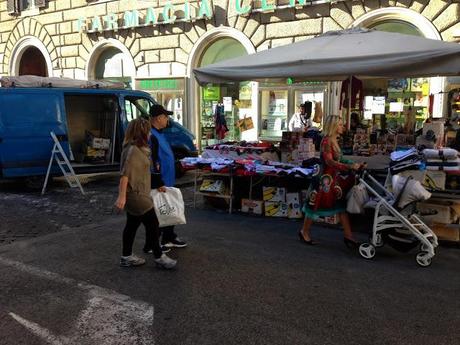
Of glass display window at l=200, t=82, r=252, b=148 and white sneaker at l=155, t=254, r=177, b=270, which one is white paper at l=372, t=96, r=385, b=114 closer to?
glass display window at l=200, t=82, r=252, b=148

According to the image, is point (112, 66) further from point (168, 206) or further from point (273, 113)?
point (168, 206)

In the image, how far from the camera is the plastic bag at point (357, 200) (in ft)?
17.7

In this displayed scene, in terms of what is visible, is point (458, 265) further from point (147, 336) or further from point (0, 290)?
point (0, 290)

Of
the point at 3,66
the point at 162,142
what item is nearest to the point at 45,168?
the point at 162,142

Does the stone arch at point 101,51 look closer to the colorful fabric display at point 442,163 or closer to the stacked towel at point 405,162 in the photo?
the stacked towel at point 405,162

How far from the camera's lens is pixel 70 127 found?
37.1 feet

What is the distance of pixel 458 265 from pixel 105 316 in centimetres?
358

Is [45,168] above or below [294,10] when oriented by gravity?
below

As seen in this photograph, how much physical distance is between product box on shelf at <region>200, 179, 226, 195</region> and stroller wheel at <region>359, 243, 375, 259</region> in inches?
111

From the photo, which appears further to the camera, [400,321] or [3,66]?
[3,66]

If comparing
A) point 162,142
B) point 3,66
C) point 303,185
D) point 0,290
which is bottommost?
point 0,290

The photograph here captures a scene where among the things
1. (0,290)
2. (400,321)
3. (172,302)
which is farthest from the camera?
(0,290)

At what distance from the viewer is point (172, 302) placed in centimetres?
413

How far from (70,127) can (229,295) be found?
323 inches
